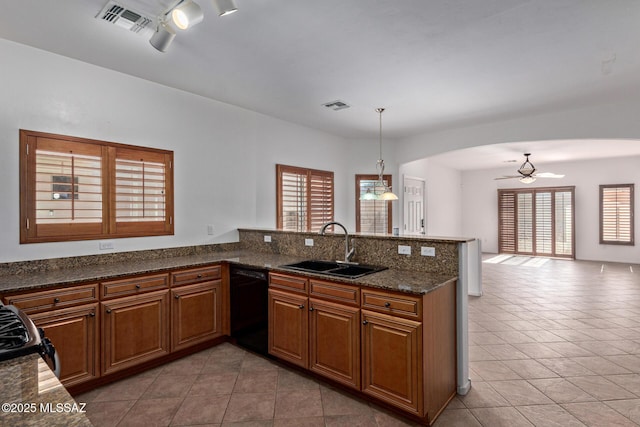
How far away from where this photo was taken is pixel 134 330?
2.84 m

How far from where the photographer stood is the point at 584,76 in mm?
3354

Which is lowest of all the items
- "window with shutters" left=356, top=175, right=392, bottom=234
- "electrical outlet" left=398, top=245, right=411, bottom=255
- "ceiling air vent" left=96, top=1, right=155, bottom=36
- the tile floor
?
the tile floor

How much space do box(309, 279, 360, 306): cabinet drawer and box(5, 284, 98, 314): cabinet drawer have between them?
5.74 feet

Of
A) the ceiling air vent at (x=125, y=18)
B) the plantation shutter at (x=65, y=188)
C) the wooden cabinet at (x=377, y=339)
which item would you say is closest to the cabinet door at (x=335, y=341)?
the wooden cabinet at (x=377, y=339)

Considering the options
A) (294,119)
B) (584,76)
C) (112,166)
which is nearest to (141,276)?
(112,166)

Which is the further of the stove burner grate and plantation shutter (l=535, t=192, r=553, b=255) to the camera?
plantation shutter (l=535, t=192, r=553, b=255)

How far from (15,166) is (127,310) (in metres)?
1.50

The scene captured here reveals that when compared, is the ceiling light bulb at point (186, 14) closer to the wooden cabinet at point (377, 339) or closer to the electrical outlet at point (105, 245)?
the wooden cabinet at point (377, 339)

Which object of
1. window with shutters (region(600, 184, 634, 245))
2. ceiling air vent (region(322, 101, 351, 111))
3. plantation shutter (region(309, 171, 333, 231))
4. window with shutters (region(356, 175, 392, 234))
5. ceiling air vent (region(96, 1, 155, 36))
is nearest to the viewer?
ceiling air vent (region(96, 1, 155, 36))

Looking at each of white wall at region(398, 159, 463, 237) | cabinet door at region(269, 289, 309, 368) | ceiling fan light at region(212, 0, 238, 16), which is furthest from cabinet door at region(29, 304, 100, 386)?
white wall at region(398, 159, 463, 237)

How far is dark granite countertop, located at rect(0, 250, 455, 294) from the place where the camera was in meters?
2.29

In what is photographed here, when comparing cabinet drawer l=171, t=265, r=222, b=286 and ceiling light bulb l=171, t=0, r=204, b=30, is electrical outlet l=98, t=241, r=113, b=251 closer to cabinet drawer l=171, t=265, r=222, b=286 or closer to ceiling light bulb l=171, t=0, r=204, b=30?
cabinet drawer l=171, t=265, r=222, b=286

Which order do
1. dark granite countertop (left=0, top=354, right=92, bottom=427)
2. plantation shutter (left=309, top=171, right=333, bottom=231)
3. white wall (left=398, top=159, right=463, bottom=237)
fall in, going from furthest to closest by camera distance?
white wall (left=398, top=159, right=463, bottom=237) → plantation shutter (left=309, top=171, right=333, bottom=231) → dark granite countertop (left=0, top=354, right=92, bottom=427)

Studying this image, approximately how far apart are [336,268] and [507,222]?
895cm
